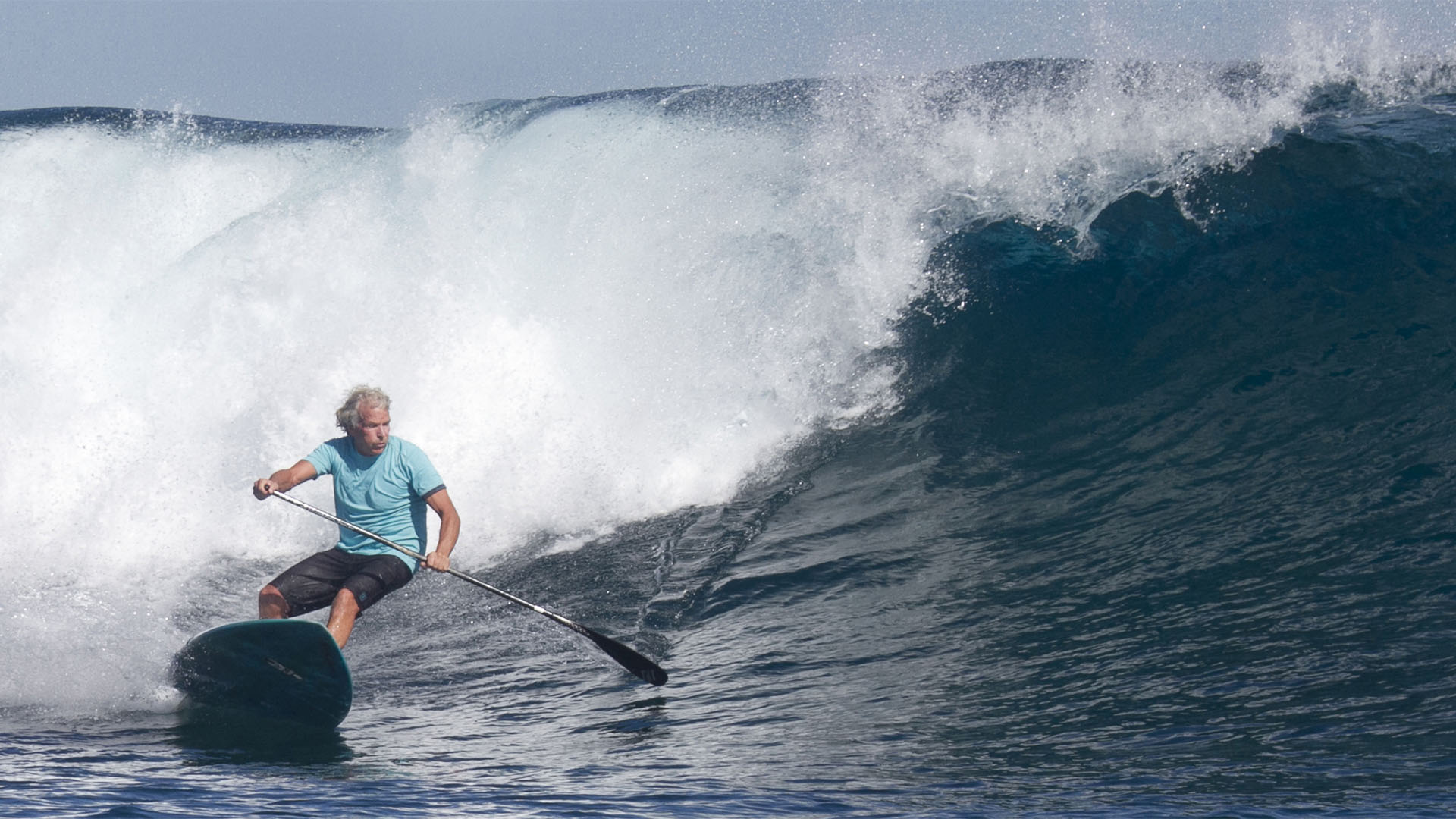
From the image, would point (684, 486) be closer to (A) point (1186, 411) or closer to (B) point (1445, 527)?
(A) point (1186, 411)

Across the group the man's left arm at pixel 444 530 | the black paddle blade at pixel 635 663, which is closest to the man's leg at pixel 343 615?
the man's left arm at pixel 444 530

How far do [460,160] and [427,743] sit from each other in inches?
315

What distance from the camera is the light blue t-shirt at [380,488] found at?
19.4 ft

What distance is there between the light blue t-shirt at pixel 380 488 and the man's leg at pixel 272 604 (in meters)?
0.37

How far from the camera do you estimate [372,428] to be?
5816 millimetres

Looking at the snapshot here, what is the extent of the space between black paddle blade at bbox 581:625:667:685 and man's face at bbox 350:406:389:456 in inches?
53.5

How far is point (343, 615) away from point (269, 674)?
47 cm

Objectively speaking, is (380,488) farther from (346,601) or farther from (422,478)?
(346,601)

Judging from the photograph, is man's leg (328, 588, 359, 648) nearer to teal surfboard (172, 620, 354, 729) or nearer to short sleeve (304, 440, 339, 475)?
teal surfboard (172, 620, 354, 729)

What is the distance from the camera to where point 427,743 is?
188 inches

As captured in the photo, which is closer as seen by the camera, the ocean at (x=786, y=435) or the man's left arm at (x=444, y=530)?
the ocean at (x=786, y=435)

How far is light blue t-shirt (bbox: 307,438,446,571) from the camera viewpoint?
5.91 metres

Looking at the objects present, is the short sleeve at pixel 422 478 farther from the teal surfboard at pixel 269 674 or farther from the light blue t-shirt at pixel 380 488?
the teal surfboard at pixel 269 674

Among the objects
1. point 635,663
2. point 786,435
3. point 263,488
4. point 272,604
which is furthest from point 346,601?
point 786,435
